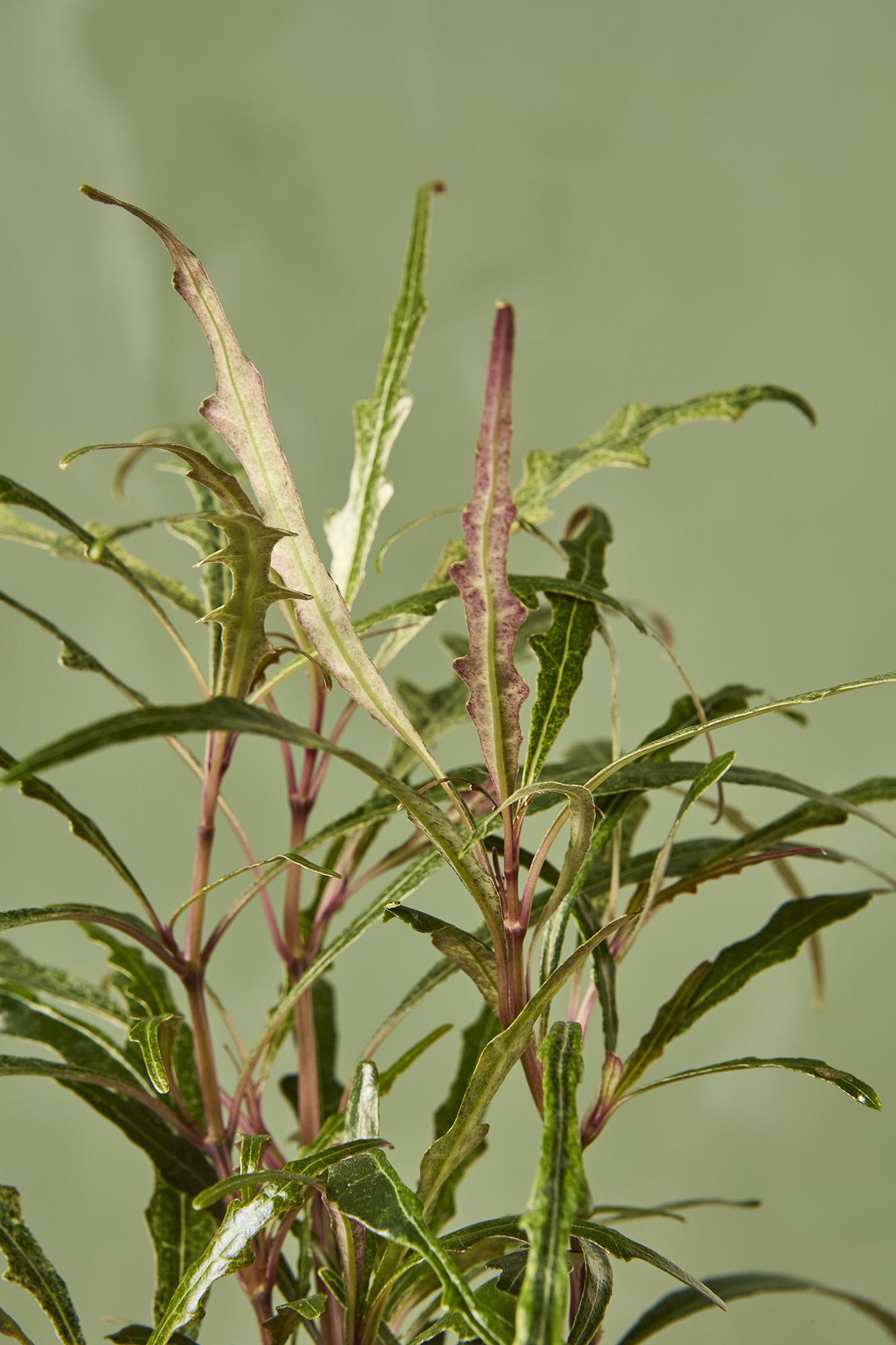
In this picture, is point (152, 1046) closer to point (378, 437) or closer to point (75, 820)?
point (75, 820)

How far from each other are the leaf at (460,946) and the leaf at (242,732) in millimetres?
14

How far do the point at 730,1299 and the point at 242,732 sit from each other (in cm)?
57

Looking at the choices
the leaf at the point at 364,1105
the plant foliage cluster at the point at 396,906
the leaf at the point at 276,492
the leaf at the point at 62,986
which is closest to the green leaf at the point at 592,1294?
A: the plant foliage cluster at the point at 396,906

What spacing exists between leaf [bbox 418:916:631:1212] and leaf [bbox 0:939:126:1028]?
26cm

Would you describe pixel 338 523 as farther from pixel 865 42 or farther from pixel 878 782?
→ pixel 865 42

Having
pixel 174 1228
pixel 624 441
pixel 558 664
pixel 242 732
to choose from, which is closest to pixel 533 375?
pixel 624 441

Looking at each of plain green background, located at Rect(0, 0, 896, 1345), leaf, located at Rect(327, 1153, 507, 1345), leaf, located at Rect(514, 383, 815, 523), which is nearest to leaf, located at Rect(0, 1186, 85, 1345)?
leaf, located at Rect(327, 1153, 507, 1345)

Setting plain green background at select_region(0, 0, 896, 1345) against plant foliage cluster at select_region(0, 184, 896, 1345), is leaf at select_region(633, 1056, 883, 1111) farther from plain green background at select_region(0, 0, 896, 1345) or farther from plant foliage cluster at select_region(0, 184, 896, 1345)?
plain green background at select_region(0, 0, 896, 1345)

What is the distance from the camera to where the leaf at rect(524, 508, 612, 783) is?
1.71 feet

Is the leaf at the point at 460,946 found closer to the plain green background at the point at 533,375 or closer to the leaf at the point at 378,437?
the leaf at the point at 378,437

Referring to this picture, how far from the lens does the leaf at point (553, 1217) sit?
32 cm

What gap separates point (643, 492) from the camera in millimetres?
1605

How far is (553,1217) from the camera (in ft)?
1.13

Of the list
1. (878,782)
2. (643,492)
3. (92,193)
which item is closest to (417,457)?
(643,492)
